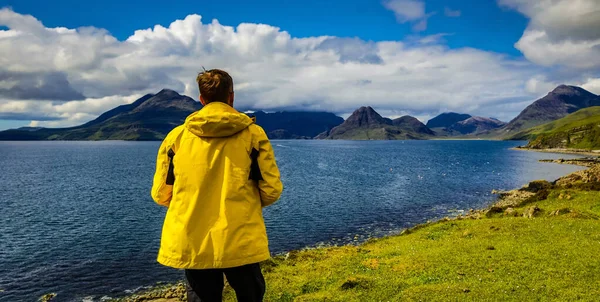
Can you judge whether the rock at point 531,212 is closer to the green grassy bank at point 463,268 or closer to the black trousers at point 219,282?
the green grassy bank at point 463,268

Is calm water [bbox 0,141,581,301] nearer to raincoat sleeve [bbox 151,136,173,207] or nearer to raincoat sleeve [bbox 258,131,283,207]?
raincoat sleeve [bbox 151,136,173,207]

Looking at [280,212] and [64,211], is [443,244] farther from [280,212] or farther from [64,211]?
[64,211]

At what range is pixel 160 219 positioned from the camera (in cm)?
5228

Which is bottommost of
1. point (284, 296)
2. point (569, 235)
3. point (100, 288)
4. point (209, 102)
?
point (100, 288)

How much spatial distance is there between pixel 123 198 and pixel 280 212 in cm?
3244

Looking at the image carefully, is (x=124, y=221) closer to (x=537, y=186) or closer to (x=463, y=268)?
(x=463, y=268)

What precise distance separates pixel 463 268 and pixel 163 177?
1660cm

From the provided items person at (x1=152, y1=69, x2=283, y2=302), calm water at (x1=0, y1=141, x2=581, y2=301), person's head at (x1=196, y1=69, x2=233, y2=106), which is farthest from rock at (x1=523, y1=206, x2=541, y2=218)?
person's head at (x1=196, y1=69, x2=233, y2=106)

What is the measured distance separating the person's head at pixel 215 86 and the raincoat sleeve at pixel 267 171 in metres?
0.95

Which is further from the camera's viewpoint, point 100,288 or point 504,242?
point 100,288

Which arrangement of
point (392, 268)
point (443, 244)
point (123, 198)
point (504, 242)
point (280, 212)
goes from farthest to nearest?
point (123, 198) < point (280, 212) < point (443, 244) < point (504, 242) < point (392, 268)

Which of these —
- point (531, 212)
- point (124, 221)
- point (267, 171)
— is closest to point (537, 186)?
point (531, 212)

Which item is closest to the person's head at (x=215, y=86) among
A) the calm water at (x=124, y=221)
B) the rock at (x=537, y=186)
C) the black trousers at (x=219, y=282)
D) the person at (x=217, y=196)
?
the person at (x=217, y=196)

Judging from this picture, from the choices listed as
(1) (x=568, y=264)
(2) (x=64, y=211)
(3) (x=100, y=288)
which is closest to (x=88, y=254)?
(3) (x=100, y=288)
